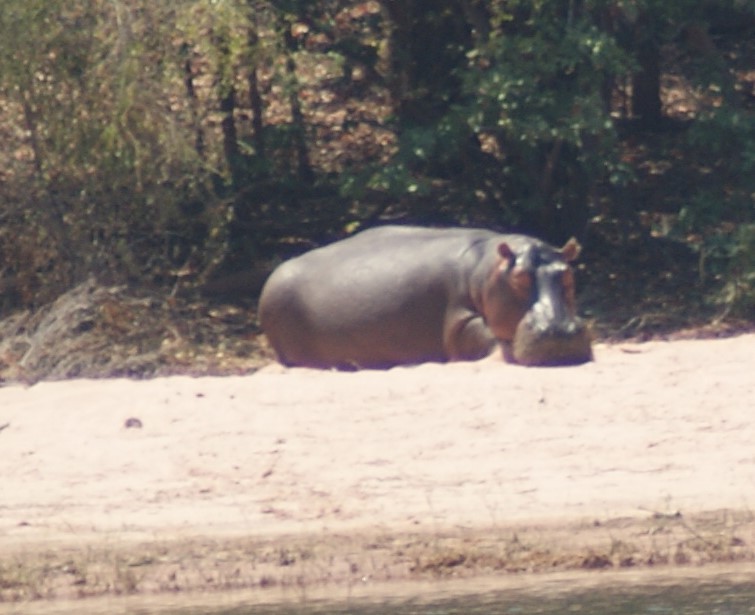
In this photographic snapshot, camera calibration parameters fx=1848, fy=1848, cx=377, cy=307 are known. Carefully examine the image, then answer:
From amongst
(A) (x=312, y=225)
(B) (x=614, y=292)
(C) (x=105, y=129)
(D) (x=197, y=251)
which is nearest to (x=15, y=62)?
(C) (x=105, y=129)

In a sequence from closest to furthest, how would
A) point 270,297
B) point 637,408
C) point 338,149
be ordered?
1. point 637,408
2. point 270,297
3. point 338,149

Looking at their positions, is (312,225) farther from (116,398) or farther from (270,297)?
(116,398)

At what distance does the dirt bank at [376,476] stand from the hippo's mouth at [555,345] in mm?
206

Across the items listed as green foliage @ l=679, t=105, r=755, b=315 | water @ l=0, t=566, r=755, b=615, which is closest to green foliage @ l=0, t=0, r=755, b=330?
green foliage @ l=679, t=105, r=755, b=315

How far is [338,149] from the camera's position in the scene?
1562cm

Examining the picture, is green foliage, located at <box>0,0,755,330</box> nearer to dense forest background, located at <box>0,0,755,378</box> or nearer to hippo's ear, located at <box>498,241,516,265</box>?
dense forest background, located at <box>0,0,755,378</box>

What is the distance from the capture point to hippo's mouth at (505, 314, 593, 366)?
1007 cm

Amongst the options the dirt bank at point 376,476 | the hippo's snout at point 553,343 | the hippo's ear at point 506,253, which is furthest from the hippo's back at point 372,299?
the dirt bank at point 376,476

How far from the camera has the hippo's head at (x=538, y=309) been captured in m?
10.1

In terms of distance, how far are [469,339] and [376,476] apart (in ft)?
7.68

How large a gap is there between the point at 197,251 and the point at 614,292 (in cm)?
312

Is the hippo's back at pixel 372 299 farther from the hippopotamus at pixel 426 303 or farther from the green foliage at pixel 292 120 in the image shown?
the green foliage at pixel 292 120

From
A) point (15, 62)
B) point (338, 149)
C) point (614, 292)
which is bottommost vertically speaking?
point (614, 292)

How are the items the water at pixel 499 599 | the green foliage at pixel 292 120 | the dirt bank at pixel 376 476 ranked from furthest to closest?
1. the green foliage at pixel 292 120
2. the dirt bank at pixel 376 476
3. the water at pixel 499 599
